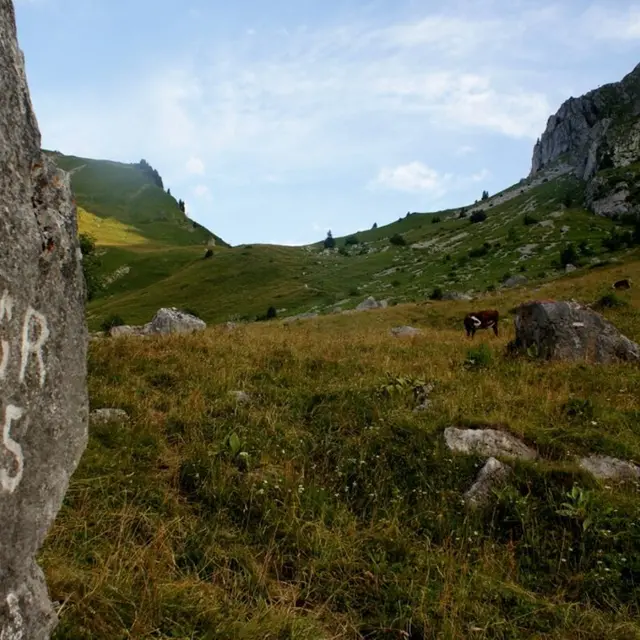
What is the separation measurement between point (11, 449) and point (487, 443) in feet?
21.1

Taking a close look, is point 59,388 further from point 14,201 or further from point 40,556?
point 40,556

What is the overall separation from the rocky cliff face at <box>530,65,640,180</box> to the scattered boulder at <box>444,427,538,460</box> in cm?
8169

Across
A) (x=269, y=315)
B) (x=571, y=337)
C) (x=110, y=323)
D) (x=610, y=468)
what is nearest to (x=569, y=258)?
(x=269, y=315)

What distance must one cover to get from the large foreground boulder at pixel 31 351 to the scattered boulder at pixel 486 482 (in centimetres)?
485

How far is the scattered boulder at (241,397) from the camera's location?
9.34 m

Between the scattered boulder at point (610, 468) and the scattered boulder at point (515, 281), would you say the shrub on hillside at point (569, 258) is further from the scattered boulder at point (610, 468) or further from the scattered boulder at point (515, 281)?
the scattered boulder at point (610, 468)

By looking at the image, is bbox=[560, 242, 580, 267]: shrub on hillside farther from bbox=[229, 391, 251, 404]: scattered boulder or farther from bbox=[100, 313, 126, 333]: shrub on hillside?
bbox=[229, 391, 251, 404]: scattered boulder

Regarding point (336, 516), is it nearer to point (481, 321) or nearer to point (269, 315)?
point (481, 321)

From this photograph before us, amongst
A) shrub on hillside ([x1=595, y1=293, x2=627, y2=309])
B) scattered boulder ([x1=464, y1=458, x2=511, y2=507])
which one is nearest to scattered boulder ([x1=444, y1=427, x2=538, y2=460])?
scattered boulder ([x1=464, y1=458, x2=511, y2=507])

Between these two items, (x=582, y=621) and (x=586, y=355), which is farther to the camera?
(x=586, y=355)

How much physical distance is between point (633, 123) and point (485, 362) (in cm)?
9289

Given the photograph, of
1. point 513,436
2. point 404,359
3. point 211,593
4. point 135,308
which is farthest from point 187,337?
point 135,308

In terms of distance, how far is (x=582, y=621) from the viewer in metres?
4.97

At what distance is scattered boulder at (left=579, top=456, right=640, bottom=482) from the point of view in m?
7.21
